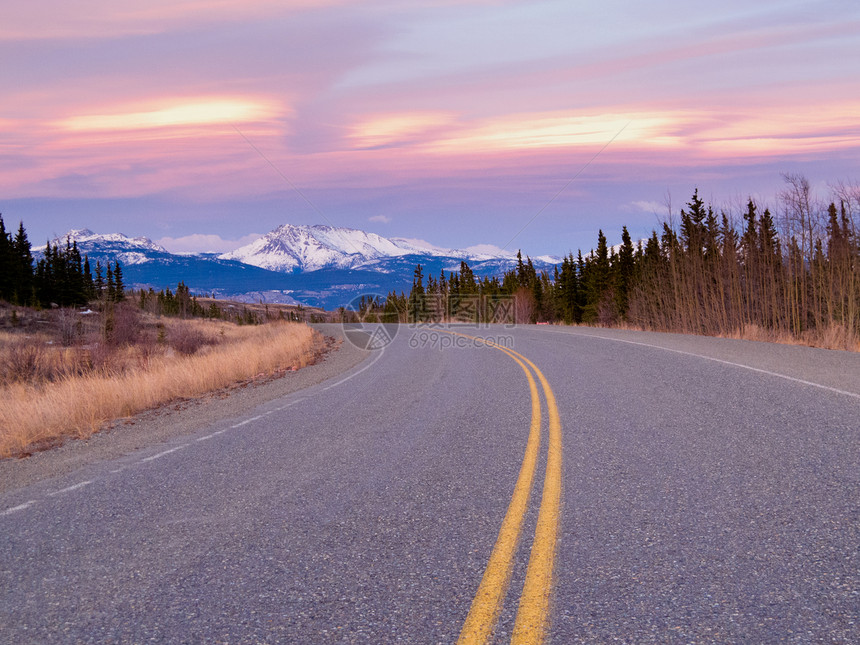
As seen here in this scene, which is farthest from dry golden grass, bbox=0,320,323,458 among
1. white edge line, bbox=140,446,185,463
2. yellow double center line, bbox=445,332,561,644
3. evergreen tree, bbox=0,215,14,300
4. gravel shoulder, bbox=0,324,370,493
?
evergreen tree, bbox=0,215,14,300

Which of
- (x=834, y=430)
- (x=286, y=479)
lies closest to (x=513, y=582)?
(x=286, y=479)

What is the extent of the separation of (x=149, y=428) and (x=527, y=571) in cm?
719

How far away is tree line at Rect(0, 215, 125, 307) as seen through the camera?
72062mm

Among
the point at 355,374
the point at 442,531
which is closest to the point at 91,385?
the point at 355,374

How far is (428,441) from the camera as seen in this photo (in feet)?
21.7

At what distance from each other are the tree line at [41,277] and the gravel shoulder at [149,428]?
68.1 metres

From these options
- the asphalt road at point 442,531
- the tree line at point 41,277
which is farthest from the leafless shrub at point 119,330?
the tree line at point 41,277

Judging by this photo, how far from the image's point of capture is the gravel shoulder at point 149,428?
6.47 meters

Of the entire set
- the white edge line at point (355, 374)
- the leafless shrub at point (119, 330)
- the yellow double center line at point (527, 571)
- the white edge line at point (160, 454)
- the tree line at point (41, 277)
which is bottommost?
the yellow double center line at point (527, 571)

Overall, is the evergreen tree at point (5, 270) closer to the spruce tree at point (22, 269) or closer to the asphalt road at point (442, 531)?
the spruce tree at point (22, 269)

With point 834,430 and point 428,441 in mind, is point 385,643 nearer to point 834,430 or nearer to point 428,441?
point 428,441

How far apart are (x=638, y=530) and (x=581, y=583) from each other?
2.89 ft

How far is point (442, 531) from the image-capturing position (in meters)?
3.93

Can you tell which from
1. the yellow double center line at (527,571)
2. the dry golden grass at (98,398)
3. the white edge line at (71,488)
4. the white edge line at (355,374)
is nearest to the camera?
the yellow double center line at (527,571)
